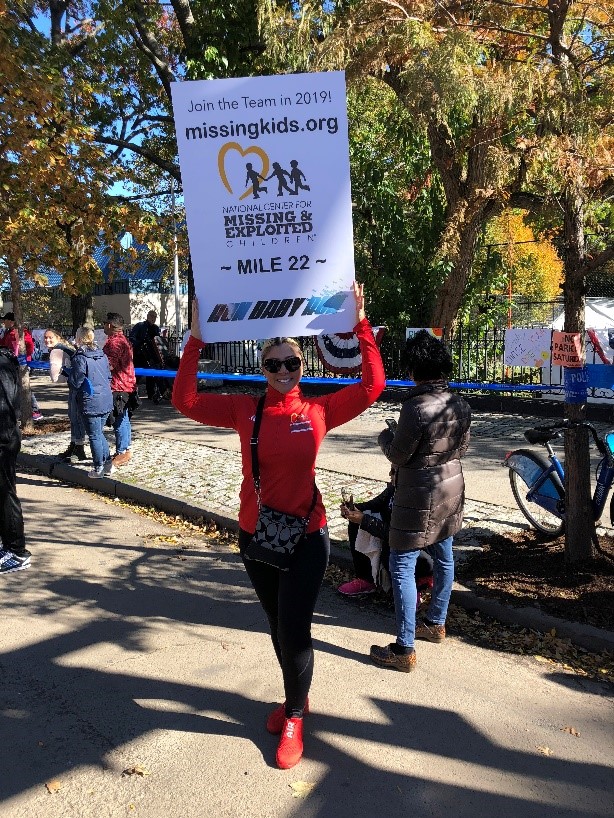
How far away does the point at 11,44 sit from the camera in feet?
31.8

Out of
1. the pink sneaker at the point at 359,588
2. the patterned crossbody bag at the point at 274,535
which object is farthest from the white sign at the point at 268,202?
the pink sneaker at the point at 359,588

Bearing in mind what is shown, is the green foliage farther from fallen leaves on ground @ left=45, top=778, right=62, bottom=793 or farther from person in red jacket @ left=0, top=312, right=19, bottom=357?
fallen leaves on ground @ left=45, top=778, right=62, bottom=793

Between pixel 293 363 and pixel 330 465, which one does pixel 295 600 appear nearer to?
pixel 293 363

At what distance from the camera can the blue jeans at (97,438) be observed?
8.36 meters

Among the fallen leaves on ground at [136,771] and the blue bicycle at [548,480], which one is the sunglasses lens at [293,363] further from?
the blue bicycle at [548,480]

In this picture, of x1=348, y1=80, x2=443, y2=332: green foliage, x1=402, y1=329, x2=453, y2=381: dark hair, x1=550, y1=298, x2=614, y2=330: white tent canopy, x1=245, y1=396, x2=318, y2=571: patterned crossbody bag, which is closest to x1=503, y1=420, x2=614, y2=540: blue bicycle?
x1=402, y1=329, x2=453, y2=381: dark hair

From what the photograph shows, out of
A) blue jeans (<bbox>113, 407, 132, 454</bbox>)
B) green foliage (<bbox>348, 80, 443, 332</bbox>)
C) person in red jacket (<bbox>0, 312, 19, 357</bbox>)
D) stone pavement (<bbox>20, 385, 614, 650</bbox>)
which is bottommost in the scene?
stone pavement (<bbox>20, 385, 614, 650</bbox>)

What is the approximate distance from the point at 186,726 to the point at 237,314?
2.03m

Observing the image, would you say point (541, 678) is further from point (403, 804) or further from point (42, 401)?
point (42, 401)

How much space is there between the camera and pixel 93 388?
324 inches

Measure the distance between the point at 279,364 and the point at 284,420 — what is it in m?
0.24

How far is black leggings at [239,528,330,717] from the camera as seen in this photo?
10.3ft

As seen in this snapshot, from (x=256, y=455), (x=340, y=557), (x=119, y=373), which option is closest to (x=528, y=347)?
(x=119, y=373)

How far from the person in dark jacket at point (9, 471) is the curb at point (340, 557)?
68.9 inches
